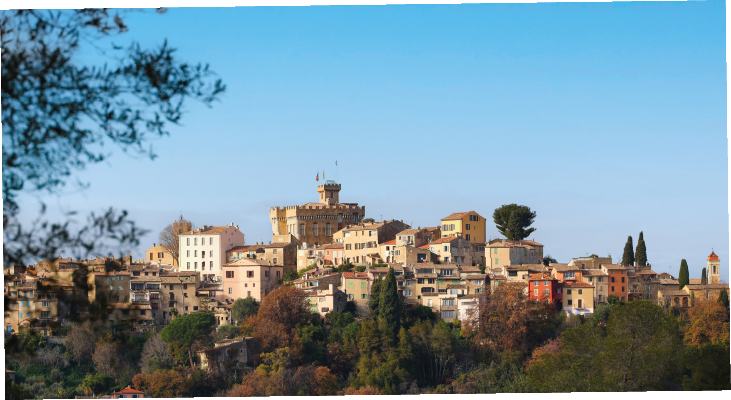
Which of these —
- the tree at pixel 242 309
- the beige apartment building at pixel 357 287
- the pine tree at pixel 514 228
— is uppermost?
the pine tree at pixel 514 228

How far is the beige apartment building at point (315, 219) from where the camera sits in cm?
6138

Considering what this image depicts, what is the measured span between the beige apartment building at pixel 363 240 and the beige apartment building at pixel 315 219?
4097 millimetres

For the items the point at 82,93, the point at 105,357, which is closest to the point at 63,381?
the point at 105,357

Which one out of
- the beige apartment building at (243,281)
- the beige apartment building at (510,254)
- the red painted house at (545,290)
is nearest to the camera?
the red painted house at (545,290)

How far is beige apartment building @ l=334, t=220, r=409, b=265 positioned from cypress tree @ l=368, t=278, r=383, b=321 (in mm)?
7216

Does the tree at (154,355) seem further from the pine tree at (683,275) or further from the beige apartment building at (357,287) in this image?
the pine tree at (683,275)

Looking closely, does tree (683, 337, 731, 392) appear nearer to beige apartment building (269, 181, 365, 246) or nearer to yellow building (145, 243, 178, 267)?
beige apartment building (269, 181, 365, 246)

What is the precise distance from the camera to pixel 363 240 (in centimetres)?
5638

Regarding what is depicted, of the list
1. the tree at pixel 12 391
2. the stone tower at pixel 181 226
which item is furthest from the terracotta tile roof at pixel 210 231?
the tree at pixel 12 391

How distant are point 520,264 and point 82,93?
46.9 m

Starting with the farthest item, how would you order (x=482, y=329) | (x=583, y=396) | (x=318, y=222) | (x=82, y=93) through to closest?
(x=318, y=222) → (x=482, y=329) → (x=583, y=396) → (x=82, y=93)

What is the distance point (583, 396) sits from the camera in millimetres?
8805

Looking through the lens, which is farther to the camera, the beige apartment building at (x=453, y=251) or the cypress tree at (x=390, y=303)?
the beige apartment building at (x=453, y=251)

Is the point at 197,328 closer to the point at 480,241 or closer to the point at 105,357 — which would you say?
the point at 105,357
